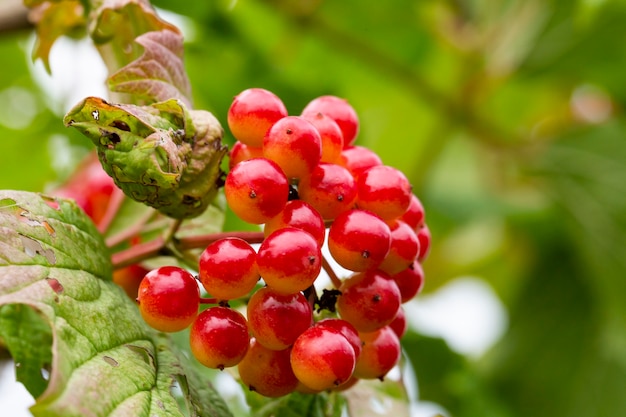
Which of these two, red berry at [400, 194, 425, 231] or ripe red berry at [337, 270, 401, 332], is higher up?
red berry at [400, 194, 425, 231]

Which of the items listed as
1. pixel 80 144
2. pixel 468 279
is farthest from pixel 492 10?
pixel 80 144

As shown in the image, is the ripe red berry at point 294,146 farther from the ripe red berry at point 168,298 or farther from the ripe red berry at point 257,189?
the ripe red berry at point 168,298

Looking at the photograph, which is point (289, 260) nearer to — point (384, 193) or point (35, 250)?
point (384, 193)

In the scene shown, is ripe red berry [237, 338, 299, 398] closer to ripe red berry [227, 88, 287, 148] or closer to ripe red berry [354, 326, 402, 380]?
ripe red berry [354, 326, 402, 380]

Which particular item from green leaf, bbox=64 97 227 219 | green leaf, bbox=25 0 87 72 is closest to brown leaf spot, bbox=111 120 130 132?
green leaf, bbox=64 97 227 219

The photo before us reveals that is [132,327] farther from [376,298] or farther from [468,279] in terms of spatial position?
[468,279]
